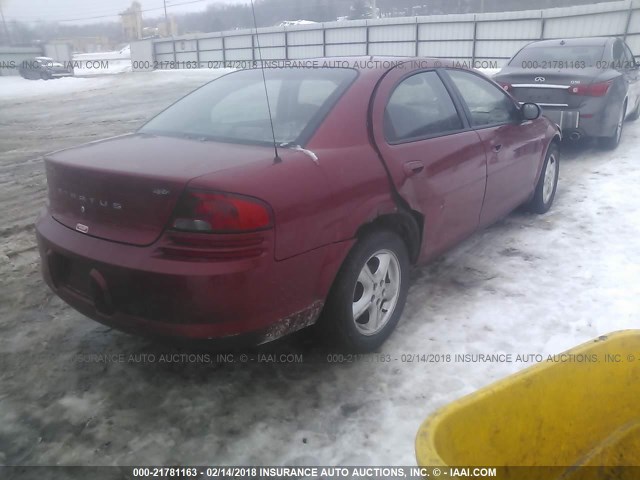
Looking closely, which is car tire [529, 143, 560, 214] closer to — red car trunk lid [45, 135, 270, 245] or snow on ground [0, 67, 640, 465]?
snow on ground [0, 67, 640, 465]

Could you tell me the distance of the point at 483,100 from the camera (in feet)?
13.3

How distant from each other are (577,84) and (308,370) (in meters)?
5.73

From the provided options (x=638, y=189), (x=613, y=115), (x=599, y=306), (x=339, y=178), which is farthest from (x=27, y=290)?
(x=613, y=115)

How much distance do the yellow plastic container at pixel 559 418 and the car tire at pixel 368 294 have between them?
3.57 feet

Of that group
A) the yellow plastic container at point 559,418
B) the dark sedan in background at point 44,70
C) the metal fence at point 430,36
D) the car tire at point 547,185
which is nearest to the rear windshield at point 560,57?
the car tire at point 547,185

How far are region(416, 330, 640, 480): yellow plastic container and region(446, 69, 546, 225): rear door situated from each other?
6.59 feet

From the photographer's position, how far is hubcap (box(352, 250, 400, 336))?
290 centimetres

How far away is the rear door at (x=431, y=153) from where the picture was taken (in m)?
3.03

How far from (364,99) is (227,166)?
971 millimetres

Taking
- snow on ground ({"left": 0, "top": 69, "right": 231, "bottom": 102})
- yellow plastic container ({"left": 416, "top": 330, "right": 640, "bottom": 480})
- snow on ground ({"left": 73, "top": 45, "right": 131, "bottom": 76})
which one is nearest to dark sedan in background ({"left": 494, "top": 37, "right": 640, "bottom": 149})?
yellow plastic container ({"left": 416, "top": 330, "right": 640, "bottom": 480})

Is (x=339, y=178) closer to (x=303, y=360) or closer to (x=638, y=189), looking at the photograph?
(x=303, y=360)

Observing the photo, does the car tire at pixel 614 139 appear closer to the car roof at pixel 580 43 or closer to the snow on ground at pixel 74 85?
the car roof at pixel 580 43

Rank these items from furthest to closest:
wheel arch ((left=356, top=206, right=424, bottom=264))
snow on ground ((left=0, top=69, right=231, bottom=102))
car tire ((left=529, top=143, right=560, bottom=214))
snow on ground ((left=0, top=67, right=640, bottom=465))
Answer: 1. snow on ground ((left=0, top=69, right=231, bottom=102))
2. car tire ((left=529, top=143, right=560, bottom=214))
3. wheel arch ((left=356, top=206, right=424, bottom=264))
4. snow on ground ((left=0, top=67, right=640, bottom=465))

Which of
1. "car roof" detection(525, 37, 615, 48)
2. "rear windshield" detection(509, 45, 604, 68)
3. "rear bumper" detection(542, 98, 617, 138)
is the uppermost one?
"car roof" detection(525, 37, 615, 48)
